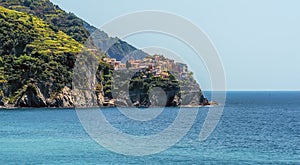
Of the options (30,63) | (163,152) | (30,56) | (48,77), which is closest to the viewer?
(163,152)

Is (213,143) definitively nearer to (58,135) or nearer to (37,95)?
(58,135)

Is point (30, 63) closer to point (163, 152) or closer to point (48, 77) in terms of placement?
point (48, 77)

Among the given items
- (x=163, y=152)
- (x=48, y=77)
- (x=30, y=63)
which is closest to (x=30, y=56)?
(x=30, y=63)

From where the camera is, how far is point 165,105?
450 feet

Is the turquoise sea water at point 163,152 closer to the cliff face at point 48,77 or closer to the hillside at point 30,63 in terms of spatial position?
the hillside at point 30,63

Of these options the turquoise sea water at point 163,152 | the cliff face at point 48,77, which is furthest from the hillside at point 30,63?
the turquoise sea water at point 163,152

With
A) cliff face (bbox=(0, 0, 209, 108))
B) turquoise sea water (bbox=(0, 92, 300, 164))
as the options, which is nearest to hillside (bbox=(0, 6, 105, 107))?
cliff face (bbox=(0, 0, 209, 108))

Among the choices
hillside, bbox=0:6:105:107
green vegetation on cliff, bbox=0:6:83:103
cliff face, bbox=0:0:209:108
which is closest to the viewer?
hillside, bbox=0:6:105:107

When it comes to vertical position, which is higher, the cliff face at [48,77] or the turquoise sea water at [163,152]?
the cliff face at [48,77]

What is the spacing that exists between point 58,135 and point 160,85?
2857 inches

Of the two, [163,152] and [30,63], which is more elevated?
[30,63]

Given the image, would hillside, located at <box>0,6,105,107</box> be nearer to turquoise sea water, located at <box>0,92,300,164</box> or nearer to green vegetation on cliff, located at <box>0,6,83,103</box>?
green vegetation on cliff, located at <box>0,6,83,103</box>

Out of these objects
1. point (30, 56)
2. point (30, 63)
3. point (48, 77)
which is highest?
point (30, 56)

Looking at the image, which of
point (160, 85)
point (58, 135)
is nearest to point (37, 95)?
point (160, 85)
